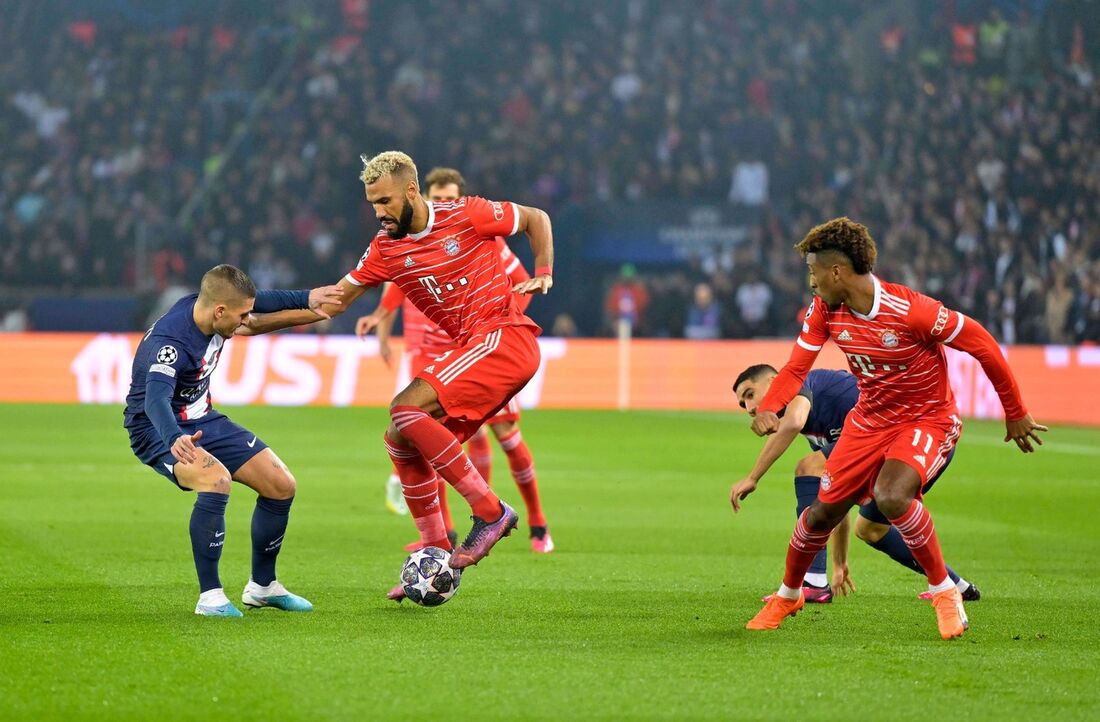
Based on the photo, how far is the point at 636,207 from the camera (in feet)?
88.1

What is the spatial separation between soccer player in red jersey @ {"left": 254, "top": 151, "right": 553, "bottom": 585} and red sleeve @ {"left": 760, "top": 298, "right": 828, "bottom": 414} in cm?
124

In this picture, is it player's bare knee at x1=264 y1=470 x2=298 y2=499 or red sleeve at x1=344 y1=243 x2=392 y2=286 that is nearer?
player's bare knee at x1=264 y1=470 x2=298 y2=499

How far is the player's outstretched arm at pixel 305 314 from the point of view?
7105mm

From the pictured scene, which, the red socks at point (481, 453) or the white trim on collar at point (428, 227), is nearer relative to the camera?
the white trim on collar at point (428, 227)

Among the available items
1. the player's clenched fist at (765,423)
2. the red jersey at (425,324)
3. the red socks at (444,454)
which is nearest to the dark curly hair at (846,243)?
the player's clenched fist at (765,423)

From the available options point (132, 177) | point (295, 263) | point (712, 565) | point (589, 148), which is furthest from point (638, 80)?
point (712, 565)

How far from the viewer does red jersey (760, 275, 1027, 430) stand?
6.44 m

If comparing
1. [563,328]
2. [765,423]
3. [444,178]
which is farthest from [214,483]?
[563,328]

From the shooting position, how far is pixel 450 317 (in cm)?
756

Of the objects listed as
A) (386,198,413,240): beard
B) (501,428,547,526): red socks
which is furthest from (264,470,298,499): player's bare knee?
(501,428,547,526): red socks

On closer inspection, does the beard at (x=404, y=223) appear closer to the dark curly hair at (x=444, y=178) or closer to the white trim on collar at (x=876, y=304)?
the white trim on collar at (x=876, y=304)

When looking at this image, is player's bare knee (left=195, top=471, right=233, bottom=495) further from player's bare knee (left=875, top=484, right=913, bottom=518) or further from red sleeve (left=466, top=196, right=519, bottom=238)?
player's bare knee (left=875, top=484, right=913, bottom=518)

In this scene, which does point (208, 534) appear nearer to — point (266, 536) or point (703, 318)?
point (266, 536)

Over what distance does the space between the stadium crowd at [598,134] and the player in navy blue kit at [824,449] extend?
1558 cm
